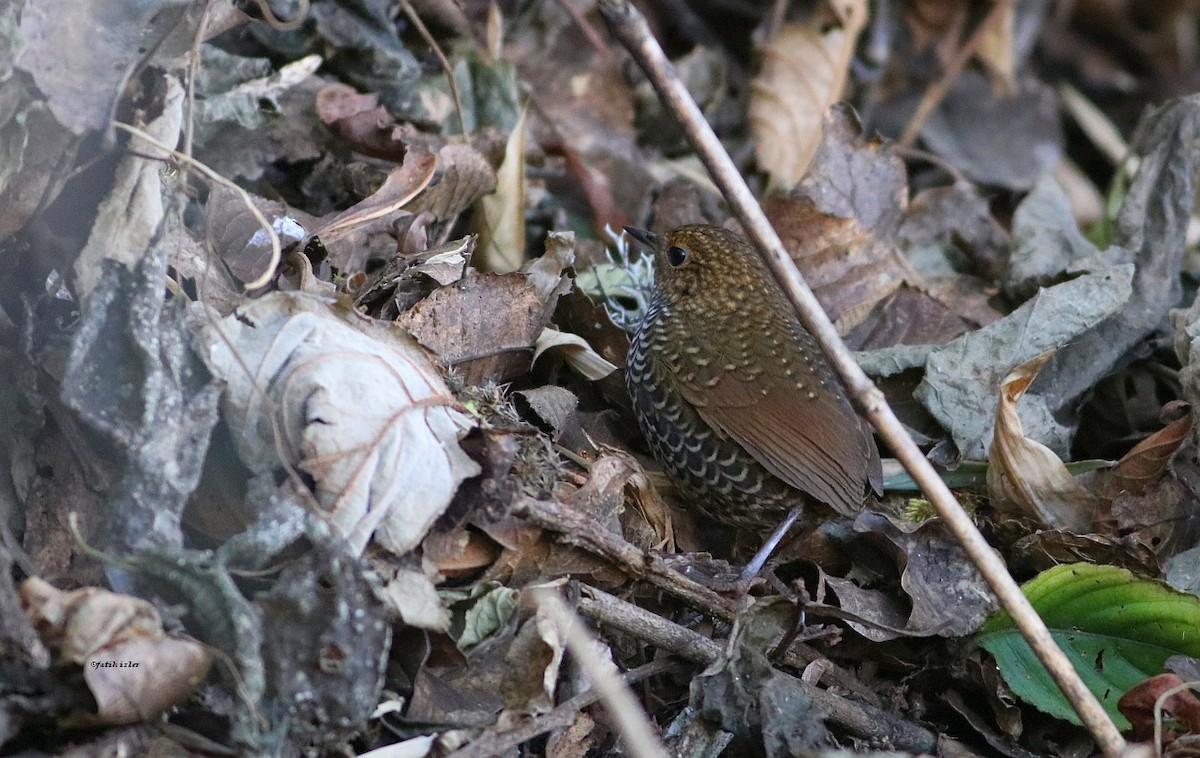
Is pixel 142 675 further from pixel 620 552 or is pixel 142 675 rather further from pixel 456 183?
pixel 456 183

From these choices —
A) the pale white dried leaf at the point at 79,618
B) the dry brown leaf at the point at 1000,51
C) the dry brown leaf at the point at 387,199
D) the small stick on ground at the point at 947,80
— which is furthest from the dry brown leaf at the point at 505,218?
the dry brown leaf at the point at 1000,51

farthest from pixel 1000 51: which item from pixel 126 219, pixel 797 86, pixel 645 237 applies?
pixel 126 219

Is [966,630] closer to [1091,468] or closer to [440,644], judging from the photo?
[1091,468]

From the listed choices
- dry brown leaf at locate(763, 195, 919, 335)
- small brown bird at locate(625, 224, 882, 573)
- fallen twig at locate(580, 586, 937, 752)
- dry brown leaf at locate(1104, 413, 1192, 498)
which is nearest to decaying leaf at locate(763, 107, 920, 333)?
dry brown leaf at locate(763, 195, 919, 335)

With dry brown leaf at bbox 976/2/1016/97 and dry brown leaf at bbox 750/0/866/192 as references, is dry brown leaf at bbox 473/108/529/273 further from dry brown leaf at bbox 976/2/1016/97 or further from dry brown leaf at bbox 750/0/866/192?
dry brown leaf at bbox 976/2/1016/97

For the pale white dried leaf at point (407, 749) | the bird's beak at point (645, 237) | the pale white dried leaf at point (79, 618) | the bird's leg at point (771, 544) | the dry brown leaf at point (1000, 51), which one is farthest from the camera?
the dry brown leaf at point (1000, 51)

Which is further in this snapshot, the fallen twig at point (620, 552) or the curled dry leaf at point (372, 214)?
the curled dry leaf at point (372, 214)

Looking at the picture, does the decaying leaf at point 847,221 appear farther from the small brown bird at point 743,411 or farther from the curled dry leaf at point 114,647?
the curled dry leaf at point 114,647

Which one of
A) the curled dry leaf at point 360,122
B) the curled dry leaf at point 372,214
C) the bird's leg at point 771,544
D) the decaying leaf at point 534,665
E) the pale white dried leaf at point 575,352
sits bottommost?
the bird's leg at point 771,544
